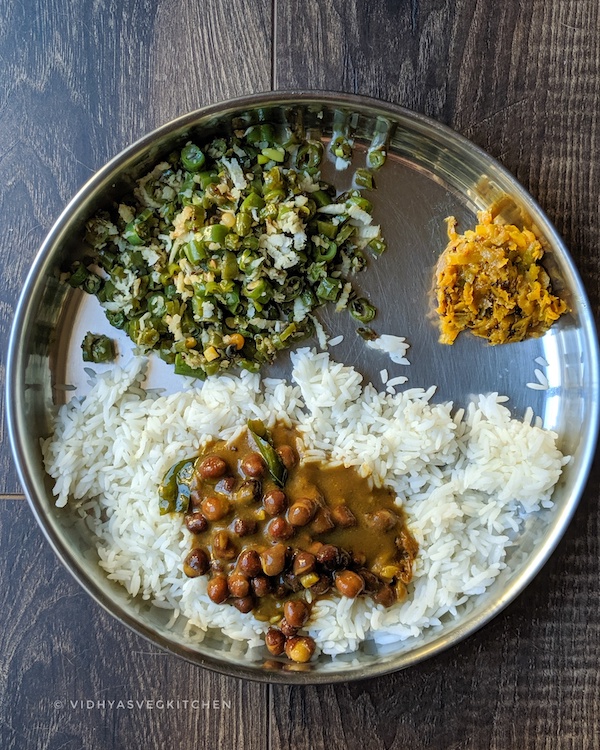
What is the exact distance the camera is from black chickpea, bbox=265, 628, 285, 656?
7.72 feet

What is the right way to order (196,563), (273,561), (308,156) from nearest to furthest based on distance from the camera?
1. (273,561)
2. (196,563)
3. (308,156)

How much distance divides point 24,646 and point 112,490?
79 centimetres

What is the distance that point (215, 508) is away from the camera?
2.30 meters

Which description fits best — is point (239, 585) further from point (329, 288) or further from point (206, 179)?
point (206, 179)

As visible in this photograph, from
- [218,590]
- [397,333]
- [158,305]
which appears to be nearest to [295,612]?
[218,590]

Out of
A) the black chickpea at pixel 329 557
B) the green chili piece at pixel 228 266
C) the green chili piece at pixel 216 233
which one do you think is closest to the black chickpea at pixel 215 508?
the black chickpea at pixel 329 557

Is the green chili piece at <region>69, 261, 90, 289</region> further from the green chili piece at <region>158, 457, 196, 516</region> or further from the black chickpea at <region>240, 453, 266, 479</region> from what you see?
the black chickpea at <region>240, 453, 266, 479</region>

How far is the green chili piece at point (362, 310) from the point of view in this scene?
2566 millimetres

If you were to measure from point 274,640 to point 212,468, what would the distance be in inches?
27.2

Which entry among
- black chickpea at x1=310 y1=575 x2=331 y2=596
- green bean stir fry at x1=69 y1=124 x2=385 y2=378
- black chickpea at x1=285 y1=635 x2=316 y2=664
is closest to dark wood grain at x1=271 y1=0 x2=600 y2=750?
black chickpea at x1=285 y1=635 x2=316 y2=664

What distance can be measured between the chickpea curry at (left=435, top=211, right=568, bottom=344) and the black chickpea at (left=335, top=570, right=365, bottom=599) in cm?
105

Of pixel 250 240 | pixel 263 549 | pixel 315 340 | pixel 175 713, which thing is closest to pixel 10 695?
pixel 175 713

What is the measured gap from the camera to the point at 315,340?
2.60 metres

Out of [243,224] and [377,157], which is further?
[377,157]
